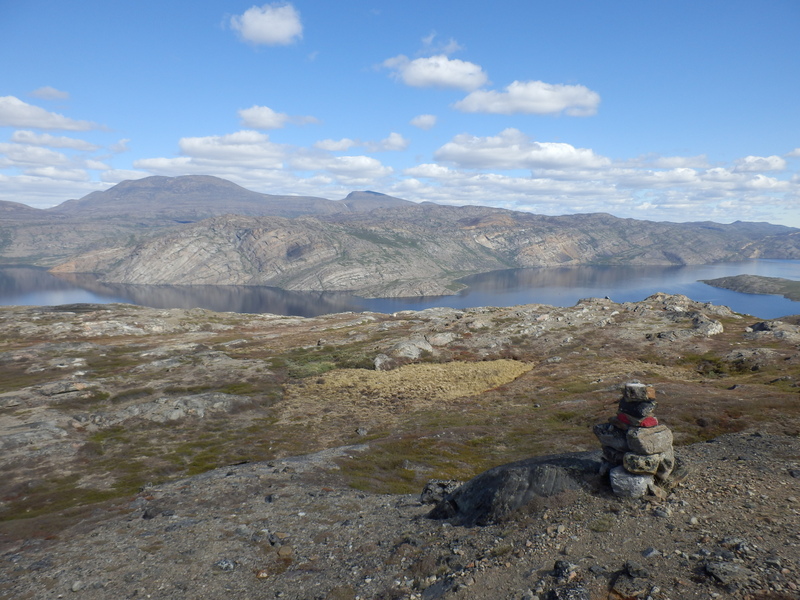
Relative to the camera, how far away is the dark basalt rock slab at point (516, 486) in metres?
20.3

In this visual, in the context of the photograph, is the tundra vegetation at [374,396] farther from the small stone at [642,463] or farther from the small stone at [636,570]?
the small stone at [636,570]

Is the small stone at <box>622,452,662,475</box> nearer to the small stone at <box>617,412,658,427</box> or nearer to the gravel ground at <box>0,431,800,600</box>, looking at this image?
the gravel ground at <box>0,431,800,600</box>

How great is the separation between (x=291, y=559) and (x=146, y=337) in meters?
121

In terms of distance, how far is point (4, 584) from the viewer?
62.3 ft

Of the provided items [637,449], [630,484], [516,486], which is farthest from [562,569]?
[637,449]

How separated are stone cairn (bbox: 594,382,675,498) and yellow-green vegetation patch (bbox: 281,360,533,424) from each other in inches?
1345

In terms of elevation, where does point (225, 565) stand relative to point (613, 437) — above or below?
below

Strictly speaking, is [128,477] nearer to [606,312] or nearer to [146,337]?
[146,337]

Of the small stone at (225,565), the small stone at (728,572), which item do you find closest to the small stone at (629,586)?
the small stone at (728,572)

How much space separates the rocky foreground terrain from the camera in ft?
53.8

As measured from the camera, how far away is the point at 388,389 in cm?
6419

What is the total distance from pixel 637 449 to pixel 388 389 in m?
47.0

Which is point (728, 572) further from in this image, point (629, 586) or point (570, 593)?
point (570, 593)

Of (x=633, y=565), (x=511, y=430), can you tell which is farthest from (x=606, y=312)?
(x=633, y=565)
